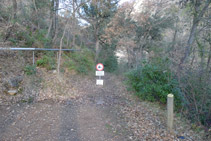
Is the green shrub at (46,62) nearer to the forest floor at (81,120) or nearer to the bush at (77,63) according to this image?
the bush at (77,63)

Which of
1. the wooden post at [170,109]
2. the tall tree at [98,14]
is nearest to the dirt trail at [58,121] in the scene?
the wooden post at [170,109]

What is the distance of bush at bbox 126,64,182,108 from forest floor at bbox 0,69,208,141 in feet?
1.77

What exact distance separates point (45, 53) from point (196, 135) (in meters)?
9.40

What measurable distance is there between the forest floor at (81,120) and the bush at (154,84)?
0.54m

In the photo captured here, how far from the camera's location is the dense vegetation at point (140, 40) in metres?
5.94

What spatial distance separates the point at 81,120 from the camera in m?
5.36

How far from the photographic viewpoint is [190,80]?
571 centimetres

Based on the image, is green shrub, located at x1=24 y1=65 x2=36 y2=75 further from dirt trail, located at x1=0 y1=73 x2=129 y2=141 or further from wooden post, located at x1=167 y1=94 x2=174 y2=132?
wooden post, located at x1=167 y1=94 x2=174 y2=132

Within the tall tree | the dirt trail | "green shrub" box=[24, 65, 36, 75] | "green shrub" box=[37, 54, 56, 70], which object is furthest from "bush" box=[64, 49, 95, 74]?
the tall tree

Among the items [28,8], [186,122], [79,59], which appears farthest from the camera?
[28,8]

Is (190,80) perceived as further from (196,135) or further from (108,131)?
(108,131)

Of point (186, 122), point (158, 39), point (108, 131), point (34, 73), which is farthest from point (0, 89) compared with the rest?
point (158, 39)

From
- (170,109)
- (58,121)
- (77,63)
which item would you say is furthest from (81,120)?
(77,63)

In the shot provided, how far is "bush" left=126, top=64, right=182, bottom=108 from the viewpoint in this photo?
7246 mm
